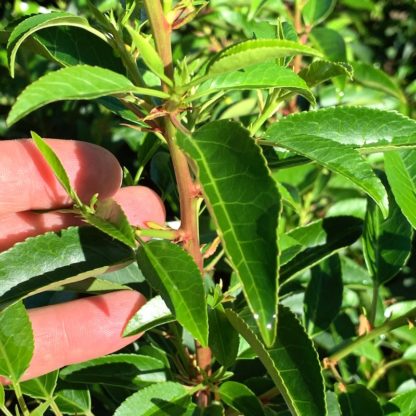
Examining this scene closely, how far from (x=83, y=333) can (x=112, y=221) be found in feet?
1.27

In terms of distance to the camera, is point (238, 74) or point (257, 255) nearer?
point (257, 255)

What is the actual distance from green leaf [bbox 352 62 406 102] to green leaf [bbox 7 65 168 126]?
1173 millimetres

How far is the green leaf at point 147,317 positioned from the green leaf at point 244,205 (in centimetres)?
34

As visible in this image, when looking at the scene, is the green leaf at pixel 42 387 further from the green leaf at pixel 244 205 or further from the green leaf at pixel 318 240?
the green leaf at pixel 244 205

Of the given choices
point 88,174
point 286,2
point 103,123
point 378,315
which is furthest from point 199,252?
point 286,2

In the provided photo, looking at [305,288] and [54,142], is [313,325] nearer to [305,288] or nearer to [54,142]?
[305,288]

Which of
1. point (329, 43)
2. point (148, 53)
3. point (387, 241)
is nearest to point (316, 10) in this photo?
point (329, 43)

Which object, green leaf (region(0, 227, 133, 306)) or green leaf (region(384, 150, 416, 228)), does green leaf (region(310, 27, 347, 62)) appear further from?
green leaf (region(0, 227, 133, 306))

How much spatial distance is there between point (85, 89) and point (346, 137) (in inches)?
16.8

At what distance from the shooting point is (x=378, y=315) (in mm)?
1438

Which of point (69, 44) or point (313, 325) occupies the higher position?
point (69, 44)

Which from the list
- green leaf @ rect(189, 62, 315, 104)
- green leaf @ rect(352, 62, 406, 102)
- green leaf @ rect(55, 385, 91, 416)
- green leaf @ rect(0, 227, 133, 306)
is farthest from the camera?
green leaf @ rect(352, 62, 406, 102)

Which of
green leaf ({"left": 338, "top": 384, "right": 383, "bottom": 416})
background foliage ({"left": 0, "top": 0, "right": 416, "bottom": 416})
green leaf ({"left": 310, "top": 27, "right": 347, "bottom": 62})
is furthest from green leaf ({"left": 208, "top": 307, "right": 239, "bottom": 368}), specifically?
green leaf ({"left": 310, "top": 27, "right": 347, "bottom": 62})

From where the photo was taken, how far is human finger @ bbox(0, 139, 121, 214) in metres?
1.23
